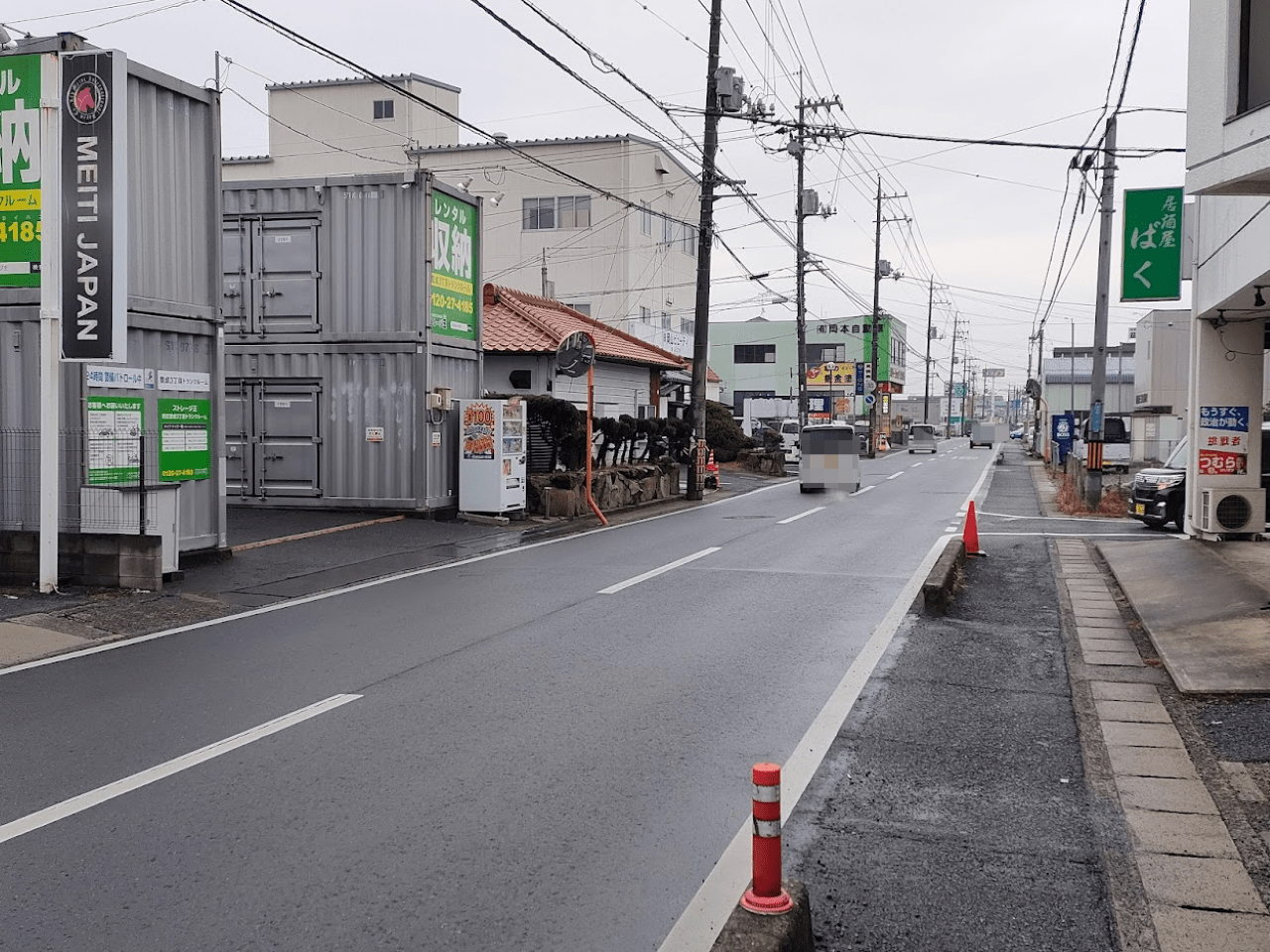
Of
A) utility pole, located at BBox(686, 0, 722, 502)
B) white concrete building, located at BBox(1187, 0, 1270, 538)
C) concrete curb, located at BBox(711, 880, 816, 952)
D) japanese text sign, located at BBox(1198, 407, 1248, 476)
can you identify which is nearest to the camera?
concrete curb, located at BBox(711, 880, 816, 952)

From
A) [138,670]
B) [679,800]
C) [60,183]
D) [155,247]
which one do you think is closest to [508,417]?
[155,247]

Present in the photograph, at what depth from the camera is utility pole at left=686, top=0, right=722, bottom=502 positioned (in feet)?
84.3

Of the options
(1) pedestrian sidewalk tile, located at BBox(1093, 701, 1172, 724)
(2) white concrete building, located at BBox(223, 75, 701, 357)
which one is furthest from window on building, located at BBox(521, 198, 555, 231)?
(1) pedestrian sidewalk tile, located at BBox(1093, 701, 1172, 724)

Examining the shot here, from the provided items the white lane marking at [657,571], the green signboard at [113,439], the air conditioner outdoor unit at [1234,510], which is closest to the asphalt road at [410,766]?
the white lane marking at [657,571]

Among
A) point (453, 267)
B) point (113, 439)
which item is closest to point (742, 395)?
point (453, 267)

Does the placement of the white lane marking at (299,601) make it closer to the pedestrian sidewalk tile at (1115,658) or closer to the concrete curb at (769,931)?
the concrete curb at (769,931)

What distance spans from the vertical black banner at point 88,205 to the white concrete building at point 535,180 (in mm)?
34321

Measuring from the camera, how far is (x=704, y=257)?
2605 centimetres

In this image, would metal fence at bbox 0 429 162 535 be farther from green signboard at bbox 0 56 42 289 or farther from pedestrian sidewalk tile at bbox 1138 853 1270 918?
pedestrian sidewalk tile at bbox 1138 853 1270 918

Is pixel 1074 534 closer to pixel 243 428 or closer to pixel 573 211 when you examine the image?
pixel 243 428

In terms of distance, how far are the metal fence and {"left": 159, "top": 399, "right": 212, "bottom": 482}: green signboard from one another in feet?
1.85

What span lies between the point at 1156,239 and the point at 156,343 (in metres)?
15.0

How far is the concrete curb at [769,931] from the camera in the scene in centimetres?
343

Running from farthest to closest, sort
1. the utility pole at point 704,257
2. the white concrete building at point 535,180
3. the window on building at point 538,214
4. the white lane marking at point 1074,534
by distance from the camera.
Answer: the window on building at point 538,214, the white concrete building at point 535,180, the utility pole at point 704,257, the white lane marking at point 1074,534
